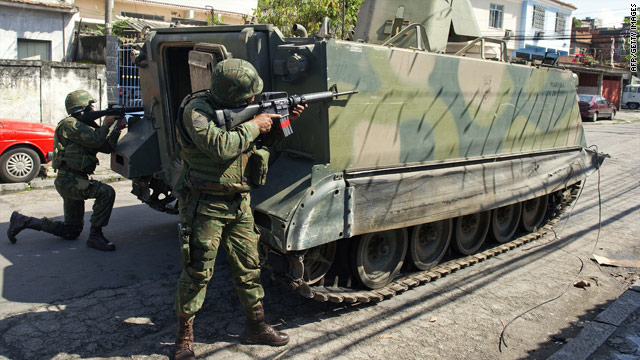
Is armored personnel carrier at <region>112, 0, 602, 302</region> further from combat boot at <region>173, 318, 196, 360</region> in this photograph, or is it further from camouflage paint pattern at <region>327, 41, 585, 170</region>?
combat boot at <region>173, 318, 196, 360</region>

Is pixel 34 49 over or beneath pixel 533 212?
over

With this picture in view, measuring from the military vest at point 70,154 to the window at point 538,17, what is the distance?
1400 inches

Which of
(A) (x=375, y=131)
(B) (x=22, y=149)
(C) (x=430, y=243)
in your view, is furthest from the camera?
(B) (x=22, y=149)

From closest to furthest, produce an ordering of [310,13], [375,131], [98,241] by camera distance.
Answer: [375,131], [98,241], [310,13]

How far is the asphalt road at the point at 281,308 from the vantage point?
4.03 metres

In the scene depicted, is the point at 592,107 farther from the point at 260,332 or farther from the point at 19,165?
the point at 260,332

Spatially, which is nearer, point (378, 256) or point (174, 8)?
point (378, 256)

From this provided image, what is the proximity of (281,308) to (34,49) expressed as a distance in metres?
14.4

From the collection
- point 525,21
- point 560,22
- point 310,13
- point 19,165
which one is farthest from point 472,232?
point 560,22

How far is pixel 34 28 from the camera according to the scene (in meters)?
15.4

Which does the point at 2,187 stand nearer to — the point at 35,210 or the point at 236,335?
the point at 35,210

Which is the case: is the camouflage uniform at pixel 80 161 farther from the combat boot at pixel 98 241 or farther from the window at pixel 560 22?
the window at pixel 560 22

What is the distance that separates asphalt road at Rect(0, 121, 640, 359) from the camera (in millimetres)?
4027

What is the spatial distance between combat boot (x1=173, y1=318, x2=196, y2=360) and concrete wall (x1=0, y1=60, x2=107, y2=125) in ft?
30.6
